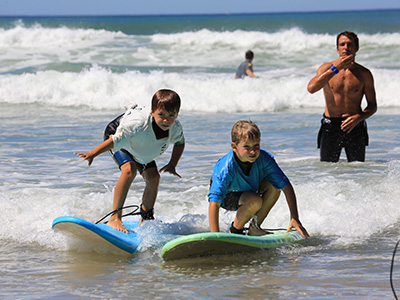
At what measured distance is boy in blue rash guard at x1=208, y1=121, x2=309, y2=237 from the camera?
161 inches

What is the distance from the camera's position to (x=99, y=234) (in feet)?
14.2

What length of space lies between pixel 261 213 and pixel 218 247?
0.47 m

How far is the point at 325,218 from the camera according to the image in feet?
17.2

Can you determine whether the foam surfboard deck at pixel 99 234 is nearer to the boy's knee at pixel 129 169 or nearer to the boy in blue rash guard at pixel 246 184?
the boy's knee at pixel 129 169

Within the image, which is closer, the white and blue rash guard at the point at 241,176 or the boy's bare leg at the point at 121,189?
the white and blue rash guard at the point at 241,176

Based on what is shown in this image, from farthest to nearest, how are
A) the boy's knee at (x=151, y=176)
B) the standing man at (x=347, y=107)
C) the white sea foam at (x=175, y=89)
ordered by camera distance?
the white sea foam at (x=175, y=89) < the standing man at (x=347, y=107) < the boy's knee at (x=151, y=176)

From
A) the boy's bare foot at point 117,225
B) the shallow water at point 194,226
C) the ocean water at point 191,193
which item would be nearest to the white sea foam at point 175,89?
the ocean water at point 191,193

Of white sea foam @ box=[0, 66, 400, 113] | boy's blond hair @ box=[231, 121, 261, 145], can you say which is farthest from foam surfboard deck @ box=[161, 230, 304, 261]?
white sea foam @ box=[0, 66, 400, 113]

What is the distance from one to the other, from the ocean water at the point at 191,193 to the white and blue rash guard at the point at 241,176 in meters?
0.51

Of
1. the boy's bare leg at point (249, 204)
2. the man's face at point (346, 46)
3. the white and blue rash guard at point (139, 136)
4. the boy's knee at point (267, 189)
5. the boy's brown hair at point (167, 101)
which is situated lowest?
the boy's bare leg at point (249, 204)

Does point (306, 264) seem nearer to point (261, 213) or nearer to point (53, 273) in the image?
point (261, 213)

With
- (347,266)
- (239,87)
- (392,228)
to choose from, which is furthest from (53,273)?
(239,87)

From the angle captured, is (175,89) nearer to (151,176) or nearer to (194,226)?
(194,226)

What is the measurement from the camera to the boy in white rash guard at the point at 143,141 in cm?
446
